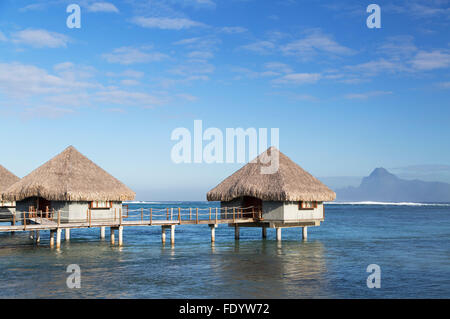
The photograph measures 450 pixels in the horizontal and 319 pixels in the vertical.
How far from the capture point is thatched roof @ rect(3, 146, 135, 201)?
101 ft

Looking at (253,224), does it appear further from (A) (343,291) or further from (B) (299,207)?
(A) (343,291)

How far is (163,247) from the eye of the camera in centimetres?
3316

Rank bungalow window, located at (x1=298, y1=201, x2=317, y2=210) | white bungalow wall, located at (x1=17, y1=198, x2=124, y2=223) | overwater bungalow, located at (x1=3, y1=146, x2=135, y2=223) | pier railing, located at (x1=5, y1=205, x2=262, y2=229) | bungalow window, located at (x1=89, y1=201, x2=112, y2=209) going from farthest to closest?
bungalow window, located at (x1=298, y1=201, x2=317, y2=210) < bungalow window, located at (x1=89, y1=201, x2=112, y2=209) < overwater bungalow, located at (x1=3, y1=146, x2=135, y2=223) < white bungalow wall, located at (x1=17, y1=198, x2=124, y2=223) < pier railing, located at (x1=5, y1=205, x2=262, y2=229)

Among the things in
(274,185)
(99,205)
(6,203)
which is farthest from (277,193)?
(6,203)

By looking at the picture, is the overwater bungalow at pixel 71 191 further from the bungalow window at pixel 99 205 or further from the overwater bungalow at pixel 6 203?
the overwater bungalow at pixel 6 203

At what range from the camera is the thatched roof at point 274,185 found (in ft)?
102

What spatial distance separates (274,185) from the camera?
1240 inches

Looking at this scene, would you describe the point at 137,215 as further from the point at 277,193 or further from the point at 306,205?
the point at 306,205

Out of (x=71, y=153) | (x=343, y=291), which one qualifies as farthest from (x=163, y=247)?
(x=343, y=291)

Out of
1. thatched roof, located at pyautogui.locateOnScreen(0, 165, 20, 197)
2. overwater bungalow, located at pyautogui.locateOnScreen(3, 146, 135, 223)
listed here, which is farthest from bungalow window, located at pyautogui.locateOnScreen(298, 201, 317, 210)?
thatched roof, located at pyautogui.locateOnScreen(0, 165, 20, 197)

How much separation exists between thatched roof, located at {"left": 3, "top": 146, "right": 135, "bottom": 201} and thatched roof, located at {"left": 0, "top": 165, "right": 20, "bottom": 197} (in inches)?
253

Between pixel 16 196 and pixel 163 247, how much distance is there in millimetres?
9502

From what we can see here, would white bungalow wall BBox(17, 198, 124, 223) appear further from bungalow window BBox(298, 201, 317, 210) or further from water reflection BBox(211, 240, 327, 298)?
bungalow window BBox(298, 201, 317, 210)

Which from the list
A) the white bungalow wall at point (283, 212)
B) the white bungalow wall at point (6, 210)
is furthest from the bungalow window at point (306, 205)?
the white bungalow wall at point (6, 210)
